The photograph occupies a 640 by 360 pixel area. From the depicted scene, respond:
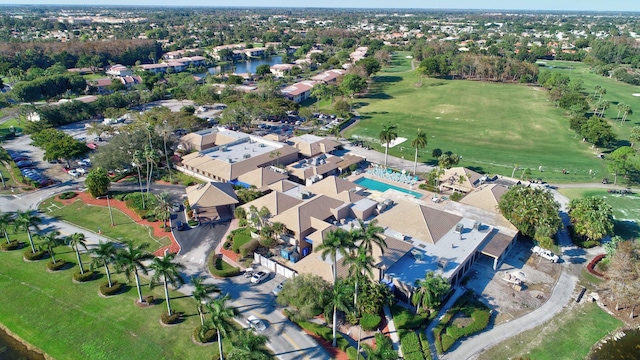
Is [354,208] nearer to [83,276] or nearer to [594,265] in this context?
[594,265]

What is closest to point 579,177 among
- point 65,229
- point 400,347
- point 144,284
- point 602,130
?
point 602,130

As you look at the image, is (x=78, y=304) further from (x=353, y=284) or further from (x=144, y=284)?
(x=353, y=284)

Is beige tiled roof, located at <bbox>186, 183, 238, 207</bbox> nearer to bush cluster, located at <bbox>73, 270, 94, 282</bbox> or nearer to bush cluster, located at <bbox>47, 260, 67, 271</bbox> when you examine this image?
bush cluster, located at <bbox>73, 270, 94, 282</bbox>

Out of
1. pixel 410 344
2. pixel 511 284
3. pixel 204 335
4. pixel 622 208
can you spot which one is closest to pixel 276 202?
pixel 204 335

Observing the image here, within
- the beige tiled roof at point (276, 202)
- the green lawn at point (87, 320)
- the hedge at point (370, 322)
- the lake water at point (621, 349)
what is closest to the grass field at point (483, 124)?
the beige tiled roof at point (276, 202)

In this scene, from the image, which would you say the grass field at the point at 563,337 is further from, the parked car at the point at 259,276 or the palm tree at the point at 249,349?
the parked car at the point at 259,276

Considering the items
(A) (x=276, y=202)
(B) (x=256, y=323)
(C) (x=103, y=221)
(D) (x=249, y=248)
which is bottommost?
(C) (x=103, y=221)
